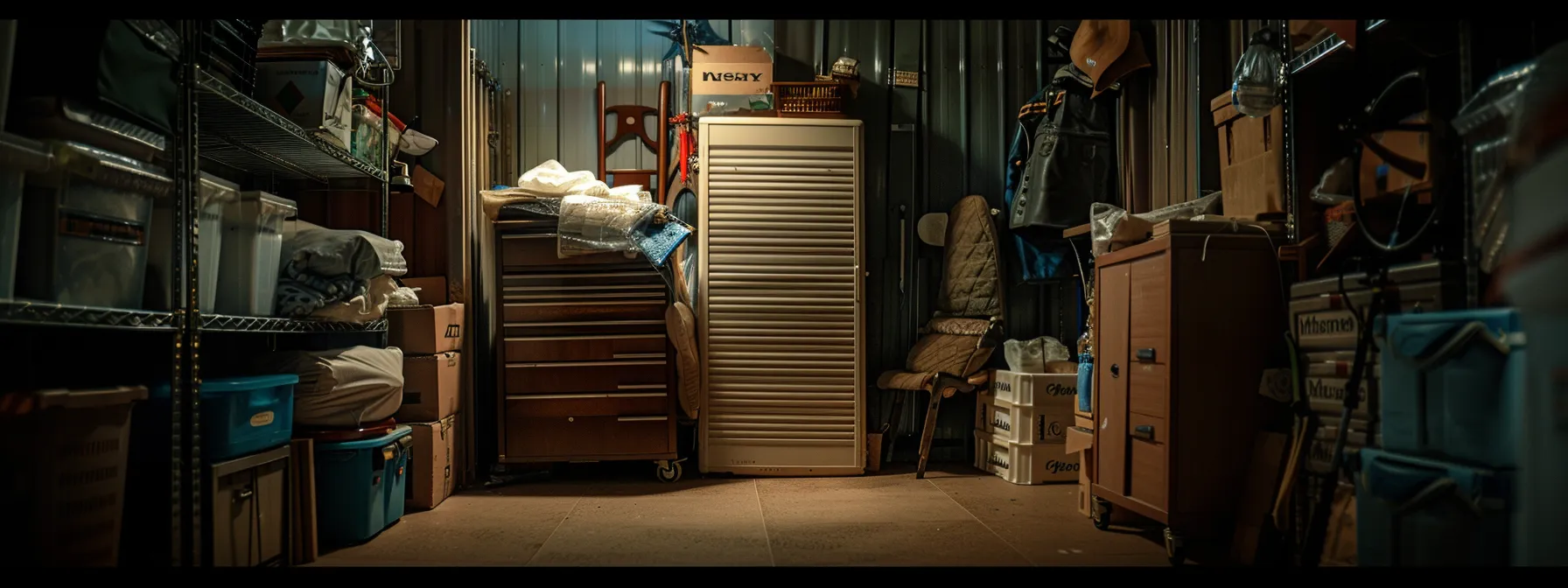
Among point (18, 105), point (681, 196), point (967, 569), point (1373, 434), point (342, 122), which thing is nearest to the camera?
point (18, 105)

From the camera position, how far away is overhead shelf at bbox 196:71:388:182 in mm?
2787

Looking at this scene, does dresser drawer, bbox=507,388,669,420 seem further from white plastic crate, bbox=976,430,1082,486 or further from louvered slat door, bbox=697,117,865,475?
white plastic crate, bbox=976,430,1082,486

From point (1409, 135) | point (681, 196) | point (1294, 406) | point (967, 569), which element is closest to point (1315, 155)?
point (1409, 135)

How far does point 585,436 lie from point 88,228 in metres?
2.65

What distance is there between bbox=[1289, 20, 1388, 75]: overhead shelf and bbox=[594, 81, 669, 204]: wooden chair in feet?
10.9

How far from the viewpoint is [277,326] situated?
3057mm

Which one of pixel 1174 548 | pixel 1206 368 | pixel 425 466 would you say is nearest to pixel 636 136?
pixel 425 466

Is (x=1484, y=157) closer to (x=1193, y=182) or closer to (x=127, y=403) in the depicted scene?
(x=1193, y=182)

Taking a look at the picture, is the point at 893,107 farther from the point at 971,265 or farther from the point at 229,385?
the point at 229,385

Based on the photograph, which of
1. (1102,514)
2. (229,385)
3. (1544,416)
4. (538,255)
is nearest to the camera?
(1544,416)

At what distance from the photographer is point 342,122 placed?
351cm

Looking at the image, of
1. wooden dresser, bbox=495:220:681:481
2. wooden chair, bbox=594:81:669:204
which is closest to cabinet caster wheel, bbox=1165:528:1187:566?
wooden dresser, bbox=495:220:681:481

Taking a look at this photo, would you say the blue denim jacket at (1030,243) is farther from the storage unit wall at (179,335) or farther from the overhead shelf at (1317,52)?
the storage unit wall at (179,335)

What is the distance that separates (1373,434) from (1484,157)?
822 millimetres
